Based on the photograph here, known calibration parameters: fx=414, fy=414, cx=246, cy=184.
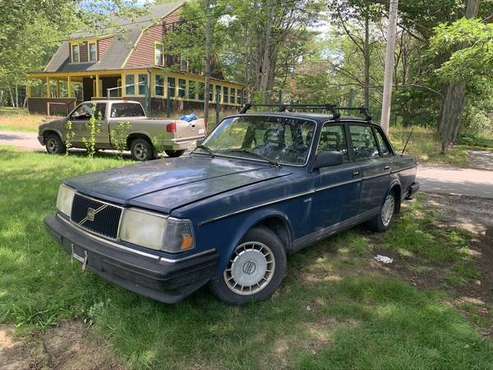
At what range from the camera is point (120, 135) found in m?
11.4

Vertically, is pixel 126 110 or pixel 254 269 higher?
pixel 126 110

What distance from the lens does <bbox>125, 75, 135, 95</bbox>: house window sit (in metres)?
27.6

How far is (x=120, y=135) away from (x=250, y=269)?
8.90m

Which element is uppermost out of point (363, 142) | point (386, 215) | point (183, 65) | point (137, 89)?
point (183, 65)

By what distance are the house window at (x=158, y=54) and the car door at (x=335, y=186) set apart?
83.1ft

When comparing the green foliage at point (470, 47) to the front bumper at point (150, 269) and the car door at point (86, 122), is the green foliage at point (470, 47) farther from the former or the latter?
the car door at point (86, 122)

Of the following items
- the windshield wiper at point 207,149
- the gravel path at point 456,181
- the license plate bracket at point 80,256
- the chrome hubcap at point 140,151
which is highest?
the windshield wiper at point 207,149

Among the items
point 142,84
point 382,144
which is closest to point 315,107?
point 382,144

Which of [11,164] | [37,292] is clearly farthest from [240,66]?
[37,292]

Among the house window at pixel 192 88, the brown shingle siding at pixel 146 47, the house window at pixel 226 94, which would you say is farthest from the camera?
the house window at pixel 226 94

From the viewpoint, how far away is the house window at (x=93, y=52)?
1165 inches

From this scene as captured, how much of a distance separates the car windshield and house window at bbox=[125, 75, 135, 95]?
80.3 ft

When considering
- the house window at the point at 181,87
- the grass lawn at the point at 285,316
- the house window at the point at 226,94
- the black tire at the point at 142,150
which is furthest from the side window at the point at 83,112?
the house window at the point at 226,94

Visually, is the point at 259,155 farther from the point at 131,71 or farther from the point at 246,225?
the point at 131,71
